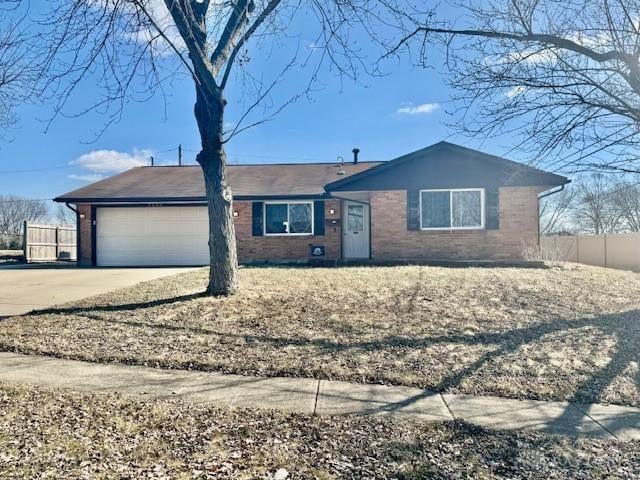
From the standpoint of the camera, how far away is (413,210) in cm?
1451

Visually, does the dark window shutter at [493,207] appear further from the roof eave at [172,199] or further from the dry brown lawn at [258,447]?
the dry brown lawn at [258,447]

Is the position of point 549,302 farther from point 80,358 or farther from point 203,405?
point 80,358

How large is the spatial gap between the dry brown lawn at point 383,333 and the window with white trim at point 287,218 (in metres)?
6.76

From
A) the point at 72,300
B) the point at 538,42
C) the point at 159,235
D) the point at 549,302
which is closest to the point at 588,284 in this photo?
the point at 549,302

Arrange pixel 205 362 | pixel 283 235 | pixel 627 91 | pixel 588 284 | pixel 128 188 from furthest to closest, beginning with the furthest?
pixel 128 188, pixel 283 235, pixel 588 284, pixel 627 91, pixel 205 362

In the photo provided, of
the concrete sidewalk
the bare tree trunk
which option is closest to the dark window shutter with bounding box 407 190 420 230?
the bare tree trunk

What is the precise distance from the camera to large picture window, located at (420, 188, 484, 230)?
46.9ft

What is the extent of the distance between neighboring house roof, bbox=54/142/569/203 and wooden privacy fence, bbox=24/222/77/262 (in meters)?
4.18

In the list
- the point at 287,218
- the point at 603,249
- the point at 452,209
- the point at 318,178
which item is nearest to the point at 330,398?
the point at 452,209

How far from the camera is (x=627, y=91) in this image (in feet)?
18.9

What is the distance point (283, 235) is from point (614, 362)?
1186cm

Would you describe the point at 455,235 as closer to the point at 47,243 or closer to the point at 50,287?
the point at 50,287

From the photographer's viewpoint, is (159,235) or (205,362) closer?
(205,362)

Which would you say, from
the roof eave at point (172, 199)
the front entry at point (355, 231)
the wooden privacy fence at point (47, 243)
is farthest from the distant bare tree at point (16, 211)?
the front entry at point (355, 231)
